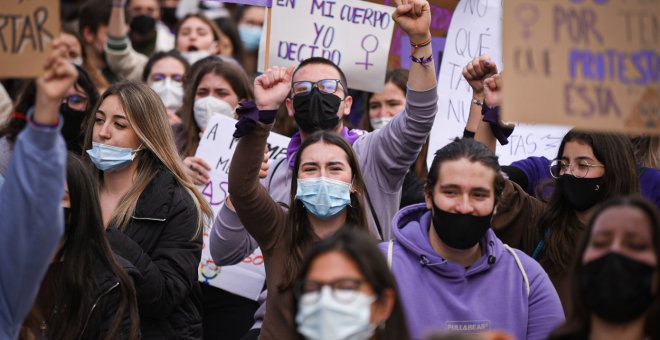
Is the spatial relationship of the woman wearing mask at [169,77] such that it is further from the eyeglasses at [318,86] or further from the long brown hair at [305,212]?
the long brown hair at [305,212]

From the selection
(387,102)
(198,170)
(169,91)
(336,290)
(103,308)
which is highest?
(169,91)

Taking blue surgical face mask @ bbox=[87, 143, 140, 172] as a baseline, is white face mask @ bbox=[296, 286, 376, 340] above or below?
below

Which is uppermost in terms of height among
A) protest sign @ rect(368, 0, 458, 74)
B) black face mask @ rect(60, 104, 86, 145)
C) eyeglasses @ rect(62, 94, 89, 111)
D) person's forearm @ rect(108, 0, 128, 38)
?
person's forearm @ rect(108, 0, 128, 38)

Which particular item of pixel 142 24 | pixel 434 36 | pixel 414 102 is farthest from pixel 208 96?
pixel 142 24

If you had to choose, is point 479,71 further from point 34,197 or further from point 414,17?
point 34,197

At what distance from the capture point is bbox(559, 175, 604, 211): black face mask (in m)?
5.98

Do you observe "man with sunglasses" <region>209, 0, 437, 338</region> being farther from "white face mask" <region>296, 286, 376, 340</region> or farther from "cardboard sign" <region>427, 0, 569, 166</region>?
"white face mask" <region>296, 286, 376, 340</region>

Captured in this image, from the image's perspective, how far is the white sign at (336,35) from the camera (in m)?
7.38

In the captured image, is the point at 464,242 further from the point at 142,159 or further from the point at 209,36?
the point at 209,36

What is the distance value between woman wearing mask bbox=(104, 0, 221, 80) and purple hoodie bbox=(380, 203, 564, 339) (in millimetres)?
4725

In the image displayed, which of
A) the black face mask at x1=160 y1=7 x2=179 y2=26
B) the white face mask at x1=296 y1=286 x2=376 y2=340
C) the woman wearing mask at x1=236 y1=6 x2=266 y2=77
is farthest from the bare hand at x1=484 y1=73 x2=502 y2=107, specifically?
the black face mask at x1=160 y1=7 x2=179 y2=26

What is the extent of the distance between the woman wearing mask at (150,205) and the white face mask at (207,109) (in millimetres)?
1390

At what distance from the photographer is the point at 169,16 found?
12.7 m

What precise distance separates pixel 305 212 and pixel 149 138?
1.05 meters
